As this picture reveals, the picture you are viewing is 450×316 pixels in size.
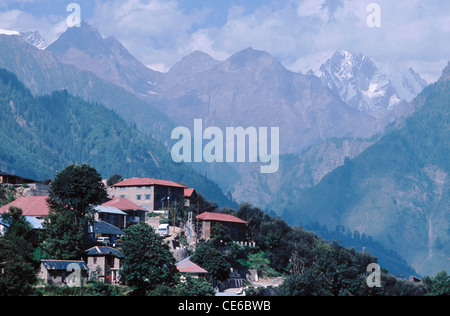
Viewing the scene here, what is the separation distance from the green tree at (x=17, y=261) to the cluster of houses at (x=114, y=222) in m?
3.07

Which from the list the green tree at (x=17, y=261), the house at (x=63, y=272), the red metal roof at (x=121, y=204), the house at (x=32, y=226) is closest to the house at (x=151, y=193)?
the red metal roof at (x=121, y=204)

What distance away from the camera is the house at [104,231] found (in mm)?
110500

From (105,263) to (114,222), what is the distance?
1041 inches

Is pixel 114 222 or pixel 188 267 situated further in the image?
pixel 114 222

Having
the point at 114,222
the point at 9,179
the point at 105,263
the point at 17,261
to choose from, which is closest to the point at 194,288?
the point at 105,263

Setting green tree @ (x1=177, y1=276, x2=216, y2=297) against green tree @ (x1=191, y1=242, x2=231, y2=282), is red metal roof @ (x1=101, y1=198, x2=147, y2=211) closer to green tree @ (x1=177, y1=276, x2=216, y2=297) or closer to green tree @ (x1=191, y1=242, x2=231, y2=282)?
green tree @ (x1=191, y1=242, x2=231, y2=282)

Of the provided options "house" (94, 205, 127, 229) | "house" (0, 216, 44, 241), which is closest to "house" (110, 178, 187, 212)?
"house" (94, 205, 127, 229)

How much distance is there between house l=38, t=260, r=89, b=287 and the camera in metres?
91.2

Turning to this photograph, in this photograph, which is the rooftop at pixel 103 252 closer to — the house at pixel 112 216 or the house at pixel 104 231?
the house at pixel 104 231

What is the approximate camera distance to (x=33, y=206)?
11531 centimetres

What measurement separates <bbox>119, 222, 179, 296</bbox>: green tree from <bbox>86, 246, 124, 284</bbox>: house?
2821 mm

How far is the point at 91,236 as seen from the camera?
363 ft

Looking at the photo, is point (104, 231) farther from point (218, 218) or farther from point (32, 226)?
point (218, 218)
